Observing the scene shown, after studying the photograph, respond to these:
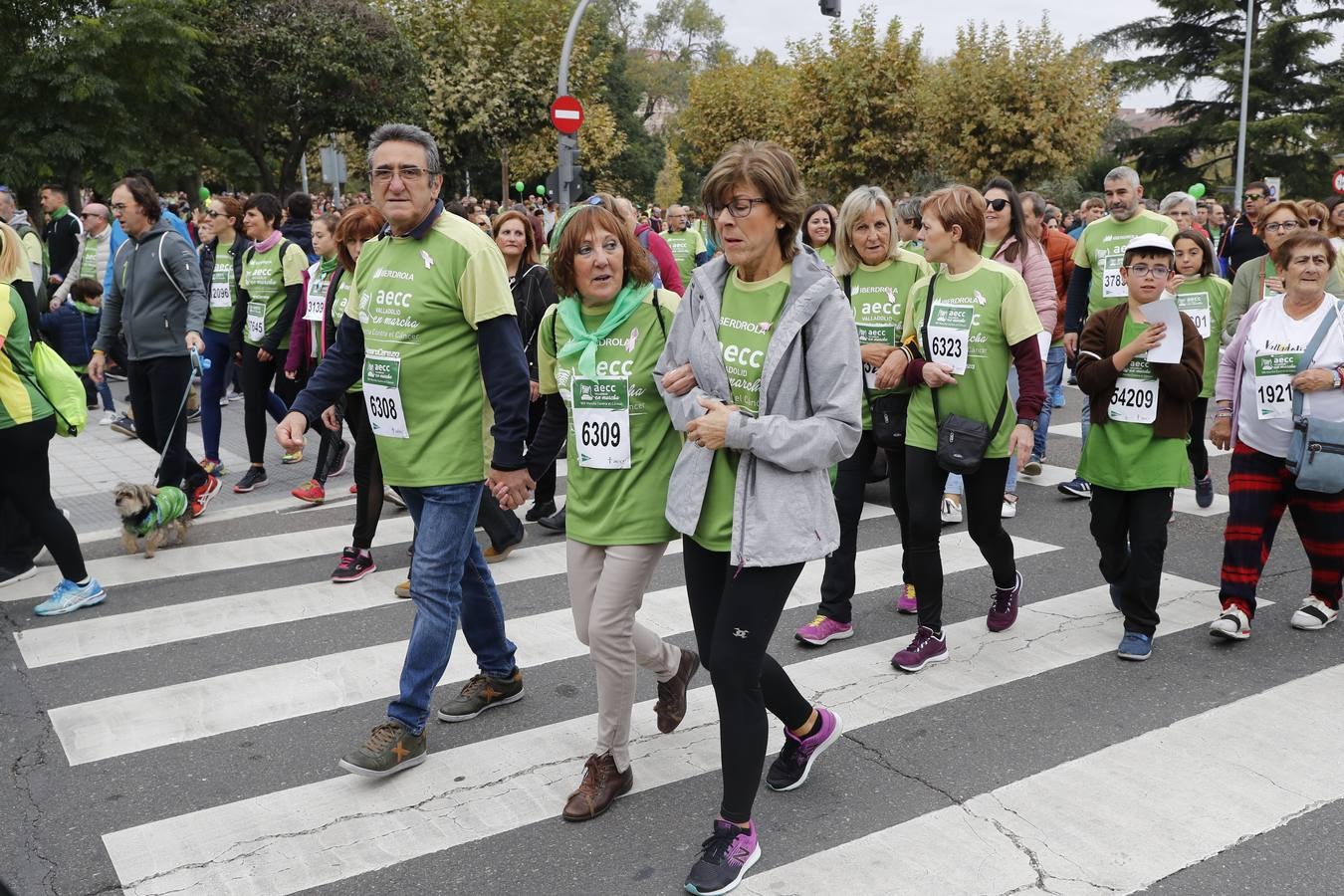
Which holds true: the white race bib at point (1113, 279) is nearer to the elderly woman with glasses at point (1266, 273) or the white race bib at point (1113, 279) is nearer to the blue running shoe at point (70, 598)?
the elderly woman with glasses at point (1266, 273)

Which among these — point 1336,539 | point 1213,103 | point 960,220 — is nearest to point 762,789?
point 960,220

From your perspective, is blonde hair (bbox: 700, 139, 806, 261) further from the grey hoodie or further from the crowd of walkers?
the grey hoodie

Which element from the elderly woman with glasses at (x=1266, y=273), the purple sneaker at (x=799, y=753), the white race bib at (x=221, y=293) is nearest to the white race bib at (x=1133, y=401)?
the elderly woman with glasses at (x=1266, y=273)

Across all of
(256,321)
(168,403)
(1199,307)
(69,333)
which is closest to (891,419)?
(1199,307)

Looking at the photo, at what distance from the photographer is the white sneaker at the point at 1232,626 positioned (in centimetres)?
523

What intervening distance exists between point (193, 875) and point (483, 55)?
35460mm

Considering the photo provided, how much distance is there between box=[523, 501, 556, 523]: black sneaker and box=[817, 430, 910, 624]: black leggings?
2.66 m

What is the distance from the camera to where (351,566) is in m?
6.43

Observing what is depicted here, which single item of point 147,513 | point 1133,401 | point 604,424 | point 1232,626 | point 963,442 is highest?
point 604,424

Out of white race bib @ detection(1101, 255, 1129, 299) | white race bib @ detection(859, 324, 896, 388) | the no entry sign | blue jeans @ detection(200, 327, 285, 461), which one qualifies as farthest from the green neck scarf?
the no entry sign

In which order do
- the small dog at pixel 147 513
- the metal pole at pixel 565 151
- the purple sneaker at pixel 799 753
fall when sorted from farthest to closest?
the metal pole at pixel 565 151 < the small dog at pixel 147 513 < the purple sneaker at pixel 799 753

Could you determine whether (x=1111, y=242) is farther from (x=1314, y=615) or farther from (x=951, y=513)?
(x=1314, y=615)

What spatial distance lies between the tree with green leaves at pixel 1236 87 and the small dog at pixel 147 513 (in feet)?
136

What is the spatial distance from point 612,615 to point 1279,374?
10.9 feet
